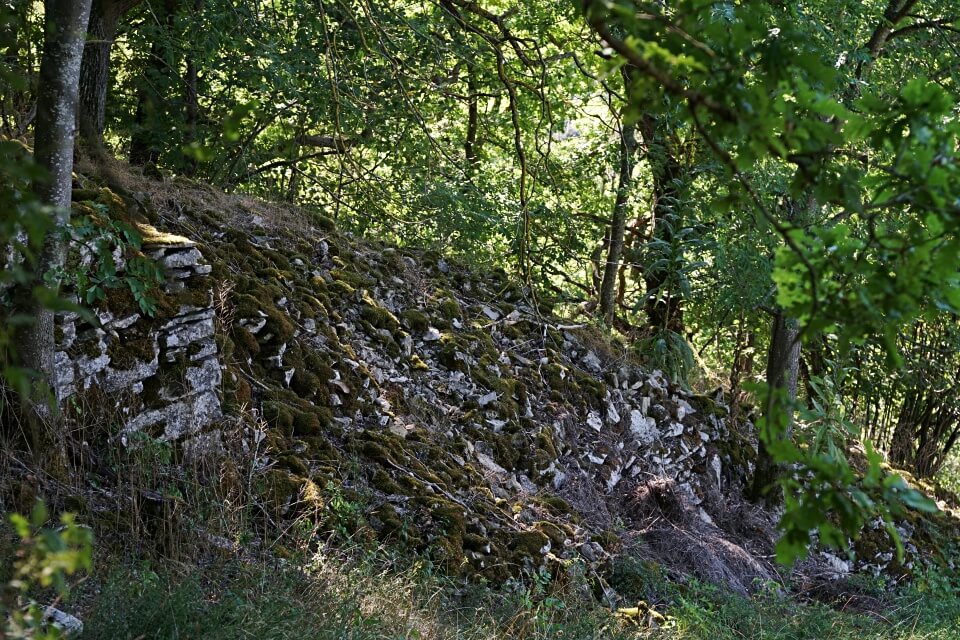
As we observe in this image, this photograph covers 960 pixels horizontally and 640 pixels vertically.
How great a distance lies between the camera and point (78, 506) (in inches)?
144

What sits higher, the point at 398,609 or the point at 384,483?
the point at 384,483

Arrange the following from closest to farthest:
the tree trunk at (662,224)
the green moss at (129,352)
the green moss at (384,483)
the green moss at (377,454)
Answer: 1. the green moss at (129,352)
2. the green moss at (384,483)
3. the green moss at (377,454)
4. the tree trunk at (662,224)

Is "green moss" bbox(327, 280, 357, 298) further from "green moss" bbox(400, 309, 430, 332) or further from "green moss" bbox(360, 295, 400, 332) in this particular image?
"green moss" bbox(400, 309, 430, 332)

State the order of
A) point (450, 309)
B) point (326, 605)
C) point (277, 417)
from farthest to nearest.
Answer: point (450, 309) → point (277, 417) → point (326, 605)

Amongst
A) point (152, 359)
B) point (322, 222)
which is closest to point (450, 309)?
point (322, 222)

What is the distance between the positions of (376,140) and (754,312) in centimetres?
392

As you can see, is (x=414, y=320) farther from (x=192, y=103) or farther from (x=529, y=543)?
(x=192, y=103)

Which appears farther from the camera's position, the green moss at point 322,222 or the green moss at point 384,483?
the green moss at point 322,222

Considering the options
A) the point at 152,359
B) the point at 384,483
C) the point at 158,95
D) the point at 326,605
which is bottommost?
the point at 326,605

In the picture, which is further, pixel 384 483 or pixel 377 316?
pixel 377 316

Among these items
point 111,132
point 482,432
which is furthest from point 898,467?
point 111,132

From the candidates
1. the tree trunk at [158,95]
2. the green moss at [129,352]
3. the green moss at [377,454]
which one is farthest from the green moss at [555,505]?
the tree trunk at [158,95]

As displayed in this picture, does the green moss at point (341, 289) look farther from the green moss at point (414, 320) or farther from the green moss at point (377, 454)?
the green moss at point (377, 454)

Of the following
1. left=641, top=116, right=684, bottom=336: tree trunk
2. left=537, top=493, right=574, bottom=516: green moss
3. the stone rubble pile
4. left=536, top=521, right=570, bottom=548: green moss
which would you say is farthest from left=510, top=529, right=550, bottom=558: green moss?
left=641, top=116, right=684, bottom=336: tree trunk
